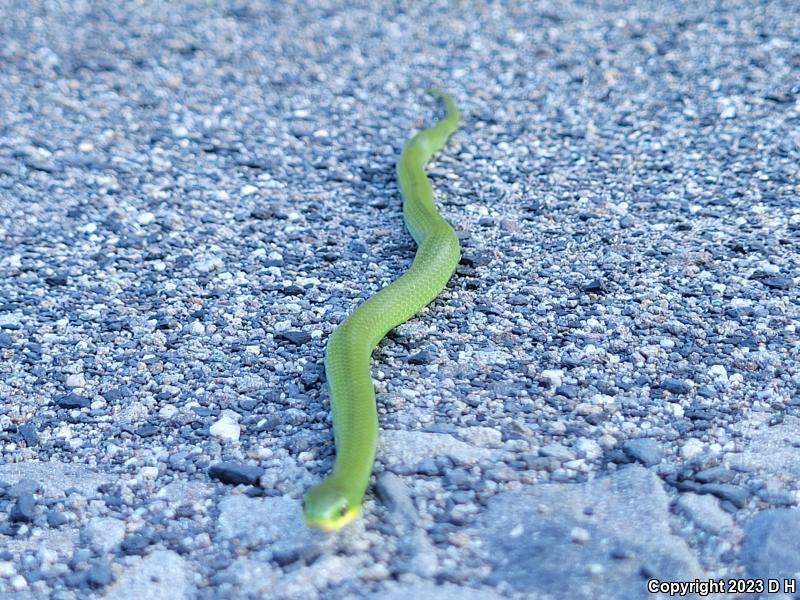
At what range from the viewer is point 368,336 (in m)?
4.75

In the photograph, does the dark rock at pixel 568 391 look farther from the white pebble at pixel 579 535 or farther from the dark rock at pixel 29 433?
the dark rock at pixel 29 433

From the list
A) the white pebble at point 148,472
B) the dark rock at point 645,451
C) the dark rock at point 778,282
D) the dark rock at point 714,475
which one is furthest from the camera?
the dark rock at point 778,282

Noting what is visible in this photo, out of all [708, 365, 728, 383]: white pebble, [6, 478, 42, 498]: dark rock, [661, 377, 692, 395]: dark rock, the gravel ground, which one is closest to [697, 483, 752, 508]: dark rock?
the gravel ground

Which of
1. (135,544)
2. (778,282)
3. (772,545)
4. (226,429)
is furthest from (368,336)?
(778,282)

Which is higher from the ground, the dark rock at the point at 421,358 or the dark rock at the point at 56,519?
the dark rock at the point at 421,358

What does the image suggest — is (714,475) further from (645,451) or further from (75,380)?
(75,380)

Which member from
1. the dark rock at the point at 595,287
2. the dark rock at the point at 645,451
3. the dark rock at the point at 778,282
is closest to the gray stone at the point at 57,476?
the dark rock at the point at 645,451

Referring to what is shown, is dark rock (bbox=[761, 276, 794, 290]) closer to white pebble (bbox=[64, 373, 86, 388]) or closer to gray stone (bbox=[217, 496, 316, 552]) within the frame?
gray stone (bbox=[217, 496, 316, 552])

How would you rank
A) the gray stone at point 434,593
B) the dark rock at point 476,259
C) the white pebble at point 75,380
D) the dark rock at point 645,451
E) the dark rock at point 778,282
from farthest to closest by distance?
the dark rock at point 476,259, the dark rock at point 778,282, the white pebble at point 75,380, the dark rock at point 645,451, the gray stone at point 434,593

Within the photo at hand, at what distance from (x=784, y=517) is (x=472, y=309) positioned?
1.98 metres

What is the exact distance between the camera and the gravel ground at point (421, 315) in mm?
3670

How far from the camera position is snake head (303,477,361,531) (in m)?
Result: 3.51

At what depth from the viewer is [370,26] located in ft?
29.6

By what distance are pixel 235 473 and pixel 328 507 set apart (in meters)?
0.66
